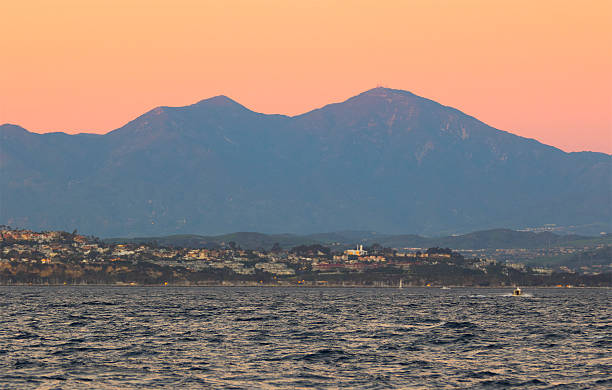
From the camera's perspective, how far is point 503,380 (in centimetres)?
9881

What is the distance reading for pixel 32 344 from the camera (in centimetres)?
13112

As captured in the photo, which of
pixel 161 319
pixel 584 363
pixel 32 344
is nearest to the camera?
pixel 584 363

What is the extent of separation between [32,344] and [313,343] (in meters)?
36.9

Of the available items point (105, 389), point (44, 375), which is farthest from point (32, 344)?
point (105, 389)

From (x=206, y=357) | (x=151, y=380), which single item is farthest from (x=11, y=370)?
(x=206, y=357)

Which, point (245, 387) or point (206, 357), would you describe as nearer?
point (245, 387)

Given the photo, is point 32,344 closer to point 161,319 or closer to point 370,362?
point 370,362

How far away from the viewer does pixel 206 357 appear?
118250 millimetres

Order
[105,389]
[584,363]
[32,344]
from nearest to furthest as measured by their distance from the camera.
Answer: [105,389] < [584,363] < [32,344]

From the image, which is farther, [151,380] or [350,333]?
[350,333]

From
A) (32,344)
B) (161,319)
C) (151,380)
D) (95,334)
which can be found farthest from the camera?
(161,319)

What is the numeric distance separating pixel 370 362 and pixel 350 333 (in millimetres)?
43772

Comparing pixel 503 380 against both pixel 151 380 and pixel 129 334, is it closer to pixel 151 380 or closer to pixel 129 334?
pixel 151 380

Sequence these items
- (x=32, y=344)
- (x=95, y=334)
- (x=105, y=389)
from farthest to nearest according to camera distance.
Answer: (x=95, y=334)
(x=32, y=344)
(x=105, y=389)
